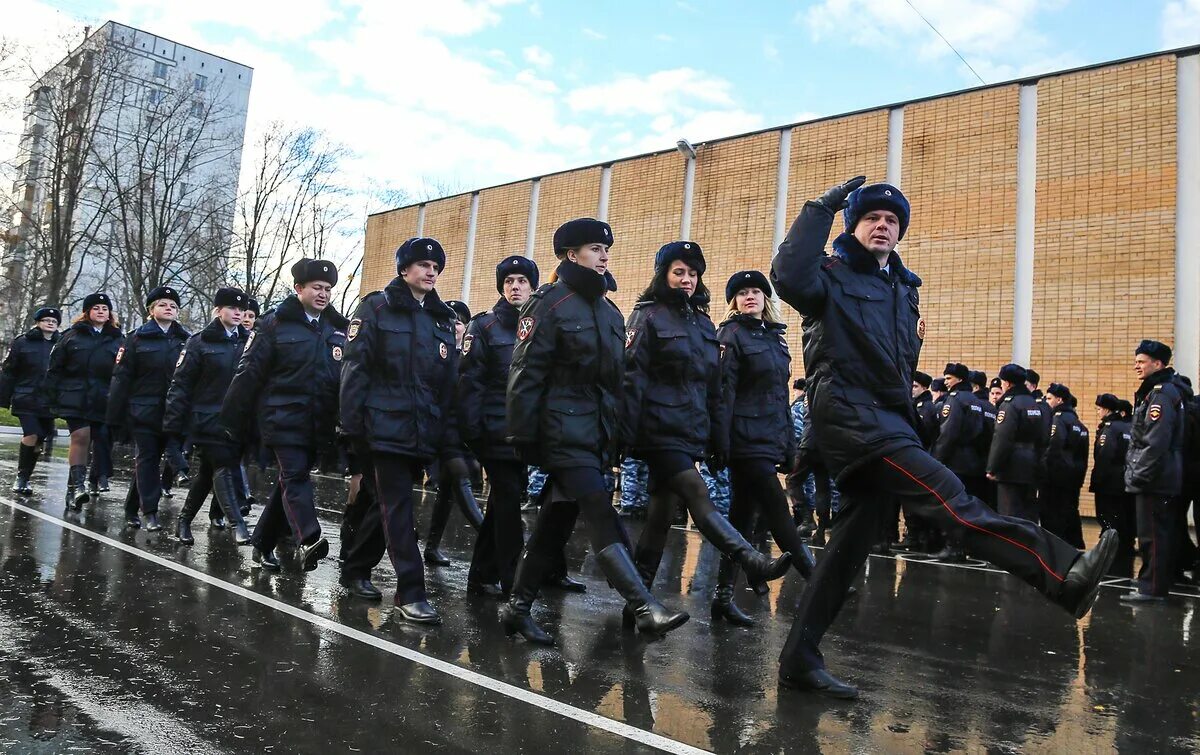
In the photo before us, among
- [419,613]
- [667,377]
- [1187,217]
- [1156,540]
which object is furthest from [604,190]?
[419,613]

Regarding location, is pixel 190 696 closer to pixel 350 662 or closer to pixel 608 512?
pixel 350 662

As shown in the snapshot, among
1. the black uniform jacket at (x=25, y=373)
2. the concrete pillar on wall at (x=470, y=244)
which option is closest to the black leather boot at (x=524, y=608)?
the black uniform jacket at (x=25, y=373)

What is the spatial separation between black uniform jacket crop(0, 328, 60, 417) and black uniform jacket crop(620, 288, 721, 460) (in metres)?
8.46

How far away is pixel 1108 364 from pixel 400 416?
13554mm

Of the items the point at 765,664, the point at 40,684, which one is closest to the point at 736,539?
the point at 765,664

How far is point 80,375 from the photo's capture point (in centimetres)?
1048

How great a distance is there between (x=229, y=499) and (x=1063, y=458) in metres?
9.60

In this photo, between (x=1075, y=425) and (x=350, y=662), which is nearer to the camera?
(x=350, y=662)

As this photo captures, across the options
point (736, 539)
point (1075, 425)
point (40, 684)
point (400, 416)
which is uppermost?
point (1075, 425)

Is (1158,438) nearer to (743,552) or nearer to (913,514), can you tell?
(743,552)

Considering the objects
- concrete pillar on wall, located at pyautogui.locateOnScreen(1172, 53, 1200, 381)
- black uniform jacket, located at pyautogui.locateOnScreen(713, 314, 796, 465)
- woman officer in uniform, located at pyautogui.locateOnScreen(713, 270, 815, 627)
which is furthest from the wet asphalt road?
concrete pillar on wall, located at pyautogui.locateOnScreen(1172, 53, 1200, 381)

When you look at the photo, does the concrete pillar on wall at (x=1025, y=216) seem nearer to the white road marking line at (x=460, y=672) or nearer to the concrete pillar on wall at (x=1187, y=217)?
the concrete pillar on wall at (x=1187, y=217)

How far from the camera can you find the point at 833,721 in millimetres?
3859

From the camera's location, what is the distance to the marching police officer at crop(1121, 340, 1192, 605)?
8359 millimetres
